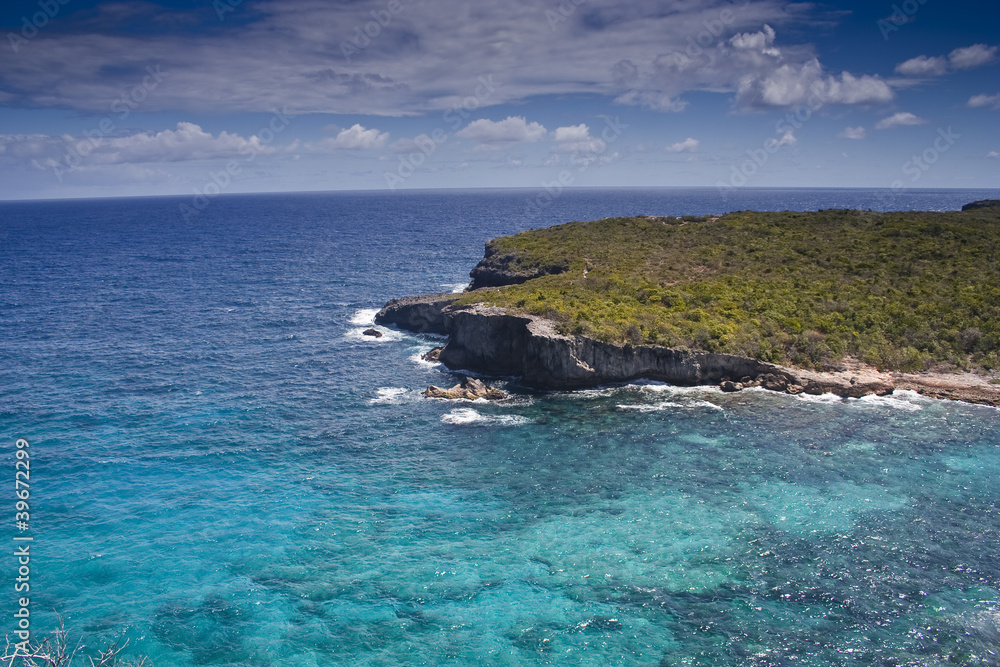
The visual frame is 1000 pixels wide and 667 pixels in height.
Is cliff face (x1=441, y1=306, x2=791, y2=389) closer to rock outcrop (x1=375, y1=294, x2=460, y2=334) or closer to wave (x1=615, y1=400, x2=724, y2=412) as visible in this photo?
wave (x1=615, y1=400, x2=724, y2=412)

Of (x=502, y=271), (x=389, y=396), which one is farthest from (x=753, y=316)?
(x=389, y=396)

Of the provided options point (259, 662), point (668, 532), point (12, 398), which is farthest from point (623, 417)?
point (12, 398)

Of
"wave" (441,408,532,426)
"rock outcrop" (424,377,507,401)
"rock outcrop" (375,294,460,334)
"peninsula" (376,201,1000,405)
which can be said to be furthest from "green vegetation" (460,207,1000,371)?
"wave" (441,408,532,426)

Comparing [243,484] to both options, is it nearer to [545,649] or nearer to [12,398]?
[545,649]

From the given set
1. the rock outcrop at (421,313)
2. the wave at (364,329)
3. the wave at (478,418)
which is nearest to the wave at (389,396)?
the wave at (478,418)

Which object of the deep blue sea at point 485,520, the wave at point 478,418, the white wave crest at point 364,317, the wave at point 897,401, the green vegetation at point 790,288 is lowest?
the deep blue sea at point 485,520

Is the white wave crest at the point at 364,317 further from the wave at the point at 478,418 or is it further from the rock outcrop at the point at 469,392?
the wave at the point at 478,418

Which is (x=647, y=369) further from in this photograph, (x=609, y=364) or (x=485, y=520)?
(x=485, y=520)

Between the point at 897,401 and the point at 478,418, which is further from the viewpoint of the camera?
the point at 478,418
